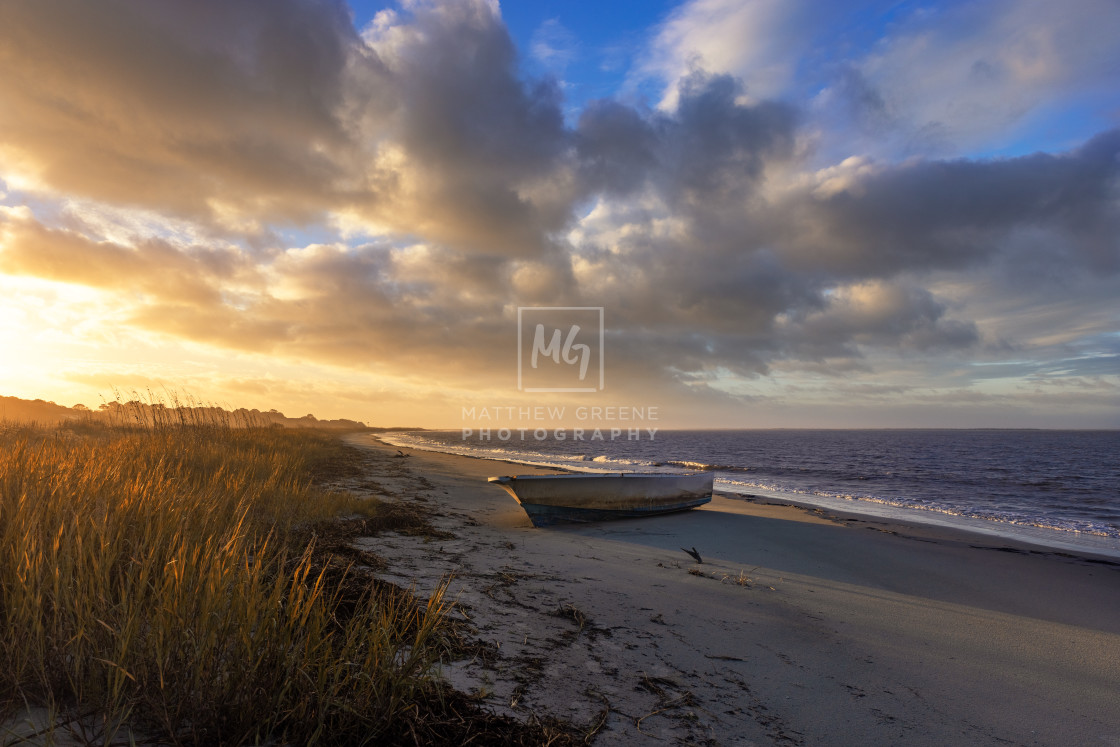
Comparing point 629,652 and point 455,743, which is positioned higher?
point 455,743

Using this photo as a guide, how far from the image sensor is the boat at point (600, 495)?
35.3 feet

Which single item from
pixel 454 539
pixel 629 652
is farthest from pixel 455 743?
pixel 454 539

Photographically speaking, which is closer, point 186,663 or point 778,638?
point 186,663

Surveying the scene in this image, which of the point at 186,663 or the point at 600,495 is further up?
the point at 186,663

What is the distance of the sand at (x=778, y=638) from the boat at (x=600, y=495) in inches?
36.1

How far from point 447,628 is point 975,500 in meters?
23.4

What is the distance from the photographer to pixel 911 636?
5.45m

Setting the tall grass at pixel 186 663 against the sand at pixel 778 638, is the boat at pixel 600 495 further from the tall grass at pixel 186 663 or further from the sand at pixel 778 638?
the tall grass at pixel 186 663

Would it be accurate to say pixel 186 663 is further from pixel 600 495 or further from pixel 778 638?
pixel 600 495

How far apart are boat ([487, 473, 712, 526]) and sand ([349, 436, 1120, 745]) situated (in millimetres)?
917

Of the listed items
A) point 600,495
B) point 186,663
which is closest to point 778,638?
point 186,663

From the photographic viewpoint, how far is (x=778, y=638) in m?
4.99

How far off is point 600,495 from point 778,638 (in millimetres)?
7076

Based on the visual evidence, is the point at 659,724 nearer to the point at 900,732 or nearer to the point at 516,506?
the point at 900,732
